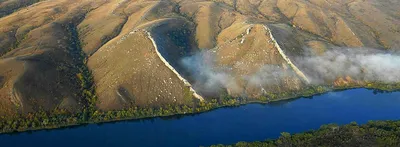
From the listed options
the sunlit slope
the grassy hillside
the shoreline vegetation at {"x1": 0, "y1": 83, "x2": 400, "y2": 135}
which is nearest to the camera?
the shoreline vegetation at {"x1": 0, "y1": 83, "x2": 400, "y2": 135}

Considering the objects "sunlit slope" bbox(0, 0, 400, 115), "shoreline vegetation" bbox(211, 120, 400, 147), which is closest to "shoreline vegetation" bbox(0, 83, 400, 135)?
"sunlit slope" bbox(0, 0, 400, 115)

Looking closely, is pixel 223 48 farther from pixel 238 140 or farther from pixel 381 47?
pixel 381 47

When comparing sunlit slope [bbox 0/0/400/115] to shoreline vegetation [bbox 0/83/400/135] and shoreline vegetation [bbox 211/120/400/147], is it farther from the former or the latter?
shoreline vegetation [bbox 211/120/400/147]

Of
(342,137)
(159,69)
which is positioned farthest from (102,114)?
(342,137)

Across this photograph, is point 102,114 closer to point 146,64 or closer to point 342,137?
point 146,64

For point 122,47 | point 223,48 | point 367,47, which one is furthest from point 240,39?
point 367,47

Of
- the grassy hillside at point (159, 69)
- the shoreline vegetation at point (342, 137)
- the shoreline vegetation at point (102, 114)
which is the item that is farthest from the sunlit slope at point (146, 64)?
the shoreline vegetation at point (342, 137)
